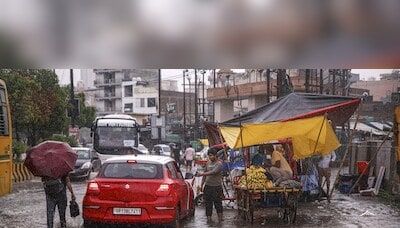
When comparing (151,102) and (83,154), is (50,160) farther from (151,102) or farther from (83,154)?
Result: (151,102)

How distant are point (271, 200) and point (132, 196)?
2.84 meters

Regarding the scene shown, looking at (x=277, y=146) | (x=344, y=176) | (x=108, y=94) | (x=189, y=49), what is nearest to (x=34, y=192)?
(x=277, y=146)

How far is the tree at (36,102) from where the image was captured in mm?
24188

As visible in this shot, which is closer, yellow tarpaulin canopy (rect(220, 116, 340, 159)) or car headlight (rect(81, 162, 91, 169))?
yellow tarpaulin canopy (rect(220, 116, 340, 159))

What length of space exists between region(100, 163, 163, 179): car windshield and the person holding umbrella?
661mm

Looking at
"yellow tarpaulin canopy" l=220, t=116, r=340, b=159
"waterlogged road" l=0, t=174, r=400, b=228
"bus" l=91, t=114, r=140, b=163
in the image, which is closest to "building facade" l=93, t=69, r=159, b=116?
"bus" l=91, t=114, r=140, b=163

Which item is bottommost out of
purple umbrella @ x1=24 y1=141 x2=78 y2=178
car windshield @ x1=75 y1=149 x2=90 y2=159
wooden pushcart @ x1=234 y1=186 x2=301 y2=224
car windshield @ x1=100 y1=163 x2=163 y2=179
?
car windshield @ x1=75 y1=149 x2=90 y2=159

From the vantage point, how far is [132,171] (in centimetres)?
984

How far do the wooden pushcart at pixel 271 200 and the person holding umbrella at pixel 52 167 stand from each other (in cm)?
342

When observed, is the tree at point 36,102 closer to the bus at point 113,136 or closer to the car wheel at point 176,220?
the bus at point 113,136

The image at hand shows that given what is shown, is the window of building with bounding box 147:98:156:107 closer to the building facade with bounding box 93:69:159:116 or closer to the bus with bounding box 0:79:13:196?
the building facade with bounding box 93:69:159:116

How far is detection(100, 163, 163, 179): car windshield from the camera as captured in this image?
32.1 feet

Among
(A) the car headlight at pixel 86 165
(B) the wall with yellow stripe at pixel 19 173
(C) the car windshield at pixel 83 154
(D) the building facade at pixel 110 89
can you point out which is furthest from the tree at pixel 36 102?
(D) the building facade at pixel 110 89

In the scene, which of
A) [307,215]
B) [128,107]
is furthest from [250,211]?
[128,107]
